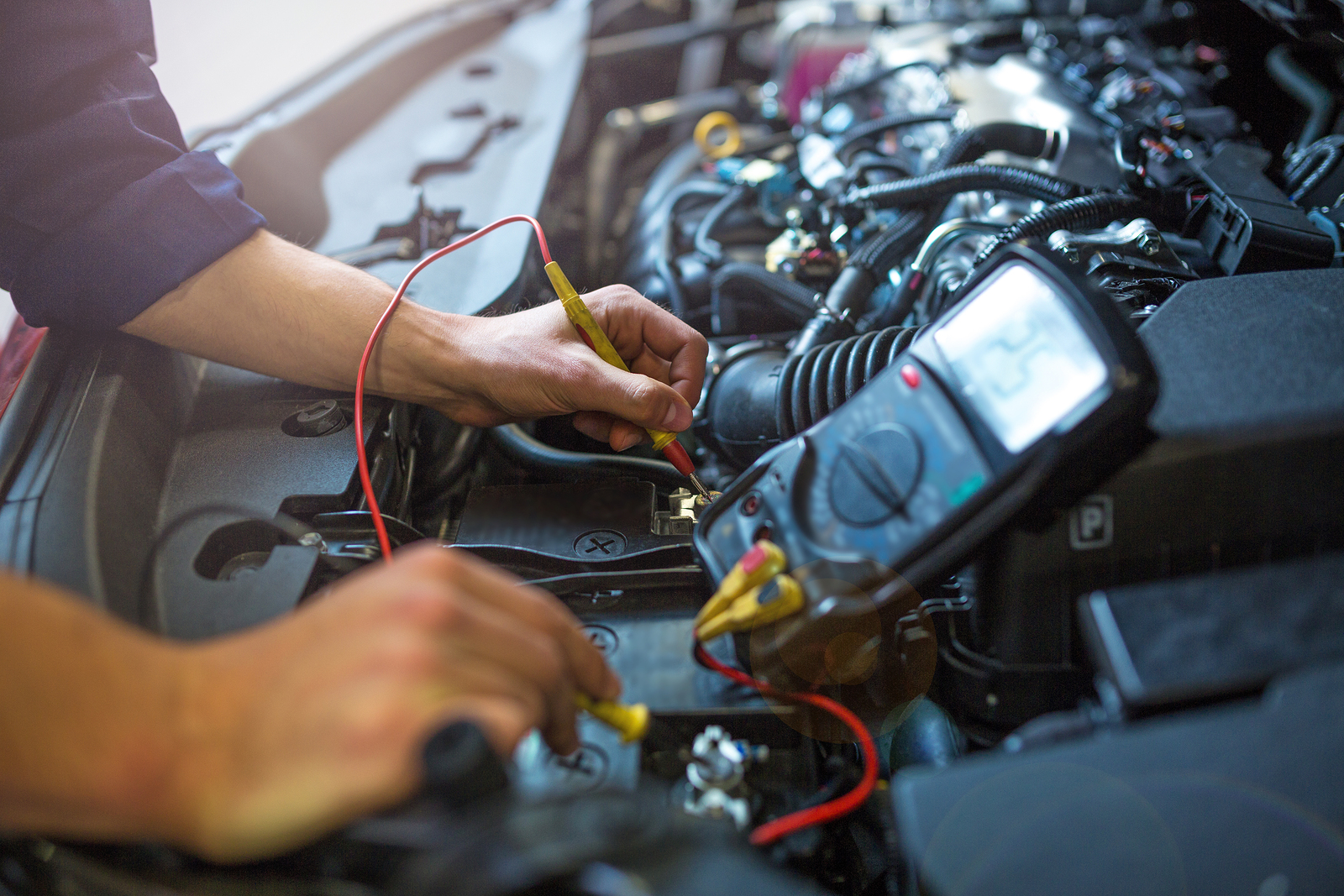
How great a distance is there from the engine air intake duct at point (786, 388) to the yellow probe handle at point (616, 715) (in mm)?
377

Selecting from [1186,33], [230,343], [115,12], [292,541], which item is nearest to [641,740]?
[292,541]

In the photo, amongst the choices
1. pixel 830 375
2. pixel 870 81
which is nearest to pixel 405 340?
pixel 830 375

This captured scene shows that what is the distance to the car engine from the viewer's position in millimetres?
461

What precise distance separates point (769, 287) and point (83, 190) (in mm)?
778

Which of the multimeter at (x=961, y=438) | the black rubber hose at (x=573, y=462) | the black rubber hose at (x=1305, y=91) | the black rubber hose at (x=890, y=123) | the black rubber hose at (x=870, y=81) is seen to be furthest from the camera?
the black rubber hose at (x=870, y=81)

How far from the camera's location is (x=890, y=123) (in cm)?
133

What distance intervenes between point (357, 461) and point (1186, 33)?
171cm

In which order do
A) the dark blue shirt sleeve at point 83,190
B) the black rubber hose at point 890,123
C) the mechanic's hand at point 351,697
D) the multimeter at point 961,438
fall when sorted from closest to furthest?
the mechanic's hand at point 351,697 → the multimeter at point 961,438 → the dark blue shirt sleeve at point 83,190 → the black rubber hose at point 890,123

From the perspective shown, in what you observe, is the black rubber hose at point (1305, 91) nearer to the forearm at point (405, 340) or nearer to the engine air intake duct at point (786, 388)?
the engine air intake duct at point (786, 388)

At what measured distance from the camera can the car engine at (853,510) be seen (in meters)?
0.46

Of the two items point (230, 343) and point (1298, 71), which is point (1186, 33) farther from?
point (230, 343)

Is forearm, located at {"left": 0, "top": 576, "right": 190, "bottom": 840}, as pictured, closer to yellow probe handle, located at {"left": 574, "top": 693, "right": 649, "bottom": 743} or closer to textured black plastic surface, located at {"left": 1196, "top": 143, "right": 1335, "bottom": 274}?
yellow probe handle, located at {"left": 574, "top": 693, "right": 649, "bottom": 743}

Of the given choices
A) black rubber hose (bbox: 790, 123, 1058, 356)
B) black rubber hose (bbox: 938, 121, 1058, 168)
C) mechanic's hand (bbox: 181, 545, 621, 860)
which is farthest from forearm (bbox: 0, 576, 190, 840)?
black rubber hose (bbox: 938, 121, 1058, 168)

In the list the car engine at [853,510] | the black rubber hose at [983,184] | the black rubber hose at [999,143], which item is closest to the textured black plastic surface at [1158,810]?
the car engine at [853,510]
